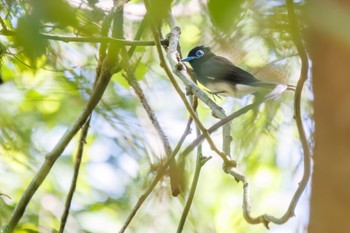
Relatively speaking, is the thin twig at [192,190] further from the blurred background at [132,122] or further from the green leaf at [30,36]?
the green leaf at [30,36]

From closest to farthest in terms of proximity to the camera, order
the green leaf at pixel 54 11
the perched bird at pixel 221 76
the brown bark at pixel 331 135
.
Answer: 1. the brown bark at pixel 331 135
2. the green leaf at pixel 54 11
3. the perched bird at pixel 221 76

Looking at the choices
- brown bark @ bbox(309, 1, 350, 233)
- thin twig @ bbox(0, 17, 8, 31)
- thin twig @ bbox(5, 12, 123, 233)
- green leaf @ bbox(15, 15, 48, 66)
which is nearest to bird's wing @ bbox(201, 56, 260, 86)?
thin twig @ bbox(5, 12, 123, 233)

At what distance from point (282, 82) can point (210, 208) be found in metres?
1.53

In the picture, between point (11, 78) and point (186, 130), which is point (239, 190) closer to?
point (11, 78)

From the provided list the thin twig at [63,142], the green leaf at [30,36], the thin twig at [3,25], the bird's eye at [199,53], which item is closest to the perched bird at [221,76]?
the bird's eye at [199,53]

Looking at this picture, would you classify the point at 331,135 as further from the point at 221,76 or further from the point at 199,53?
the point at 199,53

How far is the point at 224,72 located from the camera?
2.88 meters

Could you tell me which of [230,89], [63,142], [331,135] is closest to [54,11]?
[331,135]

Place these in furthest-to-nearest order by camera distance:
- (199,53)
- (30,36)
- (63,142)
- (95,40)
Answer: (199,53), (63,142), (95,40), (30,36)

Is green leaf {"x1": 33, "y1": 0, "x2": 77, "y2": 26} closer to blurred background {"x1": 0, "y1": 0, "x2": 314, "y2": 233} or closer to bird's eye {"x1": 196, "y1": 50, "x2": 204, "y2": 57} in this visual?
blurred background {"x1": 0, "y1": 0, "x2": 314, "y2": 233}

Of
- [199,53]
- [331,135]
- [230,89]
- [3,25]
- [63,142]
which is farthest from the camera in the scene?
[199,53]

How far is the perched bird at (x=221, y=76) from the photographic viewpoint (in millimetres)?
2572

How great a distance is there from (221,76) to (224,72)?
39 millimetres

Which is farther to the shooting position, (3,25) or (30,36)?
(3,25)
